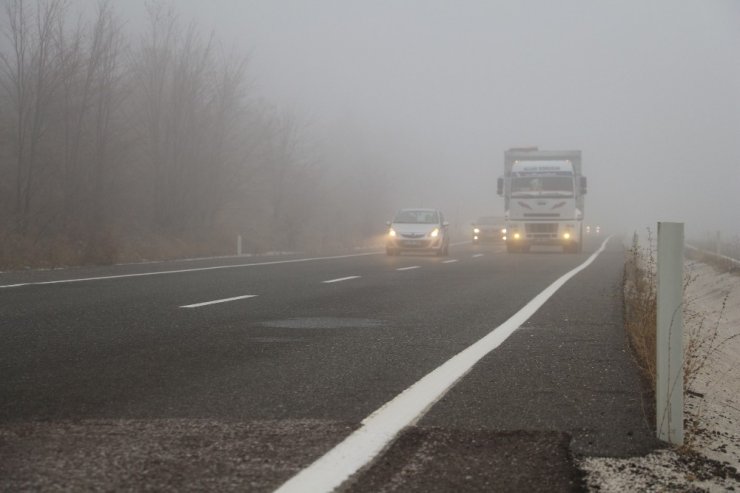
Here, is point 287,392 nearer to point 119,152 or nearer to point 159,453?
point 159,453

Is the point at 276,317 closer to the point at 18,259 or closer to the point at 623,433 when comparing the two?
the point at 623,433

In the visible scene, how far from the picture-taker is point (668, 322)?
4.30 meters

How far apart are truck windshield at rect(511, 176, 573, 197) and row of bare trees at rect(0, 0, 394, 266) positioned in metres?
11.7

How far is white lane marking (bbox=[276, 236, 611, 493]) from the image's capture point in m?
3.28

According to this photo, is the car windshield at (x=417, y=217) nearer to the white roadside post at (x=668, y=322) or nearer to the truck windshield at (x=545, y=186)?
the truck windshield at (x=545, y=186)

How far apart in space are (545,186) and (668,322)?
87.2ft

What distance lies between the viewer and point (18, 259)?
1994cm

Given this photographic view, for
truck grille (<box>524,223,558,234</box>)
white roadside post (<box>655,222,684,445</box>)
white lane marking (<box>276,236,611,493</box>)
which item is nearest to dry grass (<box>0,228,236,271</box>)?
truck grille (<box>524,223,558,234</box>)

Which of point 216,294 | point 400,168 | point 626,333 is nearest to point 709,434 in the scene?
point 626,333

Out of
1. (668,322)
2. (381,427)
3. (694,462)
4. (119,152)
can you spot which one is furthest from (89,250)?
(694,462)

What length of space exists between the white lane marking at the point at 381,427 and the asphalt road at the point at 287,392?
0.07 metres

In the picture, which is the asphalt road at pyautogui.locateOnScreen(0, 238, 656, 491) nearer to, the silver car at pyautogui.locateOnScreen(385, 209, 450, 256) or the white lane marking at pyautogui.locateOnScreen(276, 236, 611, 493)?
the white lane marking at pyautogui.locateOnScreen(276, 236, 611, 493)

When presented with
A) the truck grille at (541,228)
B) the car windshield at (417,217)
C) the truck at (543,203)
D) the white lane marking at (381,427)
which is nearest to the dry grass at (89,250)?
the car windshield at (417,217)

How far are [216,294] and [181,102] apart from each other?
81.7ft
